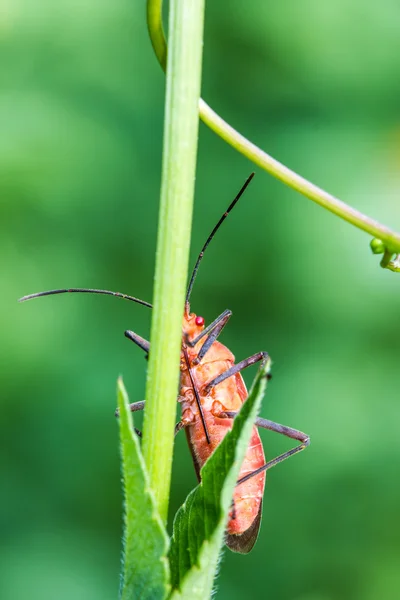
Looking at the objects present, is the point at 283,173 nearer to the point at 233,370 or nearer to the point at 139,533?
the point at 139,533

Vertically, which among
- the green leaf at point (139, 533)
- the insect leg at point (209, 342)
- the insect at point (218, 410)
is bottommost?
the green leaf at point (139, 533)

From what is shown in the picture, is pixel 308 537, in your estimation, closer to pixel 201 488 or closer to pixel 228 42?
pixel 228 42

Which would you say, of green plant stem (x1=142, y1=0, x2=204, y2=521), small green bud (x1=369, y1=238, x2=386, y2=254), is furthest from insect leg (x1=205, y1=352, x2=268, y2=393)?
green plant stem (x1=142, y1=0, x2=204, y2=521)

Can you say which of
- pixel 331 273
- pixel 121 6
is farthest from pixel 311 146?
pixel 121 6

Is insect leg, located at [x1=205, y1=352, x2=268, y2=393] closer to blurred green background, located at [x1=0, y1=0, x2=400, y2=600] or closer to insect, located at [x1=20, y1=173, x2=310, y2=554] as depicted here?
insect, located at [x1=20, y1=173, x2=310, y2=554]

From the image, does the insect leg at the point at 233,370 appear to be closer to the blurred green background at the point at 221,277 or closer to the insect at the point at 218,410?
the insect at the point at 218,410

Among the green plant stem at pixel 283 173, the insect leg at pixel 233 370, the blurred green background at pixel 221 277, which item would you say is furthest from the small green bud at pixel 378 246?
the blurred green background at pixel 221 277
